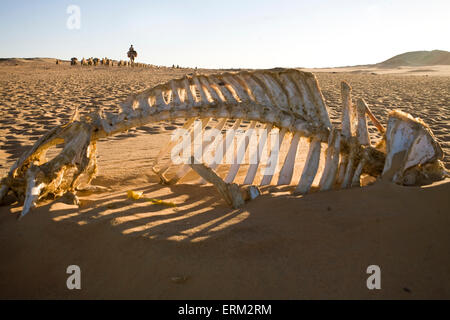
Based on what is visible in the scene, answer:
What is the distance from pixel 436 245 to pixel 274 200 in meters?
1.09

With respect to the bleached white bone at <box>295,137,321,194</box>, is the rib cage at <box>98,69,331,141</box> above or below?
above

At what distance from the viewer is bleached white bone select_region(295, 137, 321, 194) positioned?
9.00ft

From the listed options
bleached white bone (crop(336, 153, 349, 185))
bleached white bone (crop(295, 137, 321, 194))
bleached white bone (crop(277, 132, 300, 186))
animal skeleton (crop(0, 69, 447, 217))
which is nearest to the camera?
animal skeleton (crop(0, 69, 447, 217))

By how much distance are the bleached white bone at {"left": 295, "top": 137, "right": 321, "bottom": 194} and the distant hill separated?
71553 mm

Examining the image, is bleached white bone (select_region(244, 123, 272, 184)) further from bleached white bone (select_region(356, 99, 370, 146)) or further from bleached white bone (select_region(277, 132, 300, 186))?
bleached white bone (select_region(356, 99, 370, 146))

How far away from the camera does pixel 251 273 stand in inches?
70.0

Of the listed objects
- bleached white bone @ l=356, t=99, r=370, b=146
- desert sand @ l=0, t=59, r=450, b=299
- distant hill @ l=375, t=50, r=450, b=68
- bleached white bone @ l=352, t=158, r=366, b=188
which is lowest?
desert sand @ l=0, t=59, r=450, b=299

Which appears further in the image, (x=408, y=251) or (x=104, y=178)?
(x=104, y=178)

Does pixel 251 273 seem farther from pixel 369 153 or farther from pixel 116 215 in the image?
pixel 369 153

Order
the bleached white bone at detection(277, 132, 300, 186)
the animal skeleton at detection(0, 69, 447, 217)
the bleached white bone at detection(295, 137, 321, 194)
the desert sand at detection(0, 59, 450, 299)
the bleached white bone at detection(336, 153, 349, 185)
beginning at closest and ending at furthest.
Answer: the desert sand at detection(0, 59, 450, 299) → the animal skeleton at detection(0, 69, 447, 217) → the bleached white bone at detection(295, 137, 321, 194) → the bleached white bone at detection(336, 153, 349, 185) → the bleached white bone at detection(277, 132, 300, 186)

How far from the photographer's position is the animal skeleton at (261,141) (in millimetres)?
2627

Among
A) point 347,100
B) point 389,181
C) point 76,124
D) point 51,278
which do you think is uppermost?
point 347,100

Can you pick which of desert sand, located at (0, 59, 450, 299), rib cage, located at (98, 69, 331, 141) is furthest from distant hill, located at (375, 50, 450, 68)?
desert sand, located at (0, 59, 450, 299)

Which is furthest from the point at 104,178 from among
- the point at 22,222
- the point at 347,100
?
A: the point at 347,100
